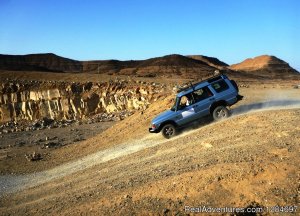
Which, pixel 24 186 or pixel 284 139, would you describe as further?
pixel 24 186

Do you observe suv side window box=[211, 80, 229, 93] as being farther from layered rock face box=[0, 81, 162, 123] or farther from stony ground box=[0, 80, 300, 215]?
layered rock face box=[0, 81, 162, 123]

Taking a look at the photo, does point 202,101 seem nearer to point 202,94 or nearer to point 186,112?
point 202,94

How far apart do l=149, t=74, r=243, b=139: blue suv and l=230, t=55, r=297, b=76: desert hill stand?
2447 inches

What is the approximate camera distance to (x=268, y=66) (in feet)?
282

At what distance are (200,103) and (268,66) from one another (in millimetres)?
73516

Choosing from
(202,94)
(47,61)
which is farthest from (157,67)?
(202,94)

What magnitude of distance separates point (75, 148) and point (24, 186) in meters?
5.86

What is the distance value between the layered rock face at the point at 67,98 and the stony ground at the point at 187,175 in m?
19.5

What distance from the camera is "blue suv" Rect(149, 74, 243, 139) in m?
16.6

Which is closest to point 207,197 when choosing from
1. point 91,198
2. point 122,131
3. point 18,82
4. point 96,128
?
point 91,198

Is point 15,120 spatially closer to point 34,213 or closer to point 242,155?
point 34,213

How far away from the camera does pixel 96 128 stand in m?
33.3

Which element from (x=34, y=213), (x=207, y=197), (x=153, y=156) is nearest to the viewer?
(x=207, y=197)

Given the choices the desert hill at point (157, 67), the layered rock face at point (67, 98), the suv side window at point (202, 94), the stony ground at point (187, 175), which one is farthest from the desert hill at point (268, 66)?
the stony ground at point (187, 175)
